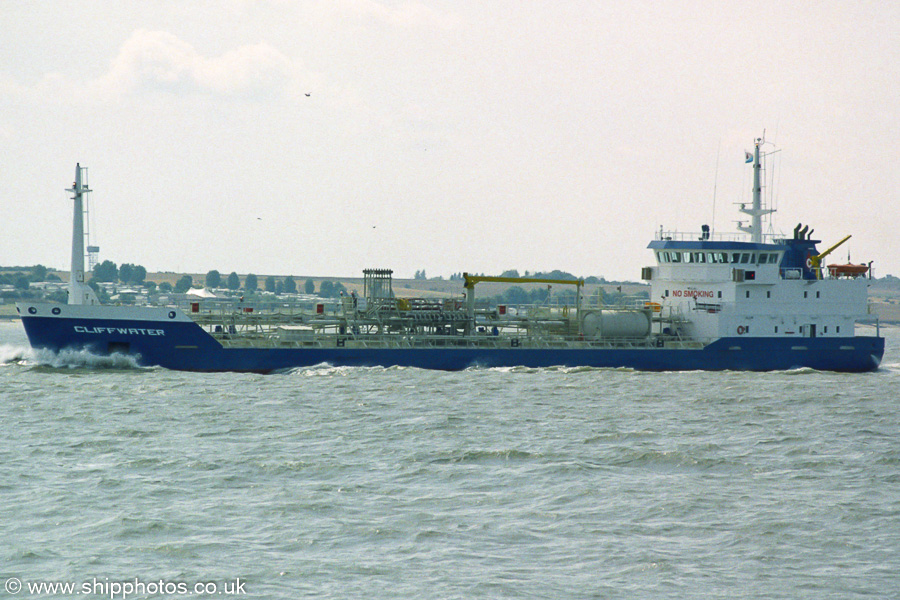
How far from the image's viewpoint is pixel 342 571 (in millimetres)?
14672

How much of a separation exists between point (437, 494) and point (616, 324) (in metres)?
26.3

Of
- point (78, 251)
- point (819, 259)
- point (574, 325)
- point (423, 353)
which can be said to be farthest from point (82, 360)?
point (819, 259)

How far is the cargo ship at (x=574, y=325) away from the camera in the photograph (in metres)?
38.0

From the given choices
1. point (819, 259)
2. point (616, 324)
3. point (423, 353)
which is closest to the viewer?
point (423, 353)

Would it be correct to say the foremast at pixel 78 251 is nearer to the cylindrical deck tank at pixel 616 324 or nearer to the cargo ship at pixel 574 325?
the cargo ship at pixel 574 325

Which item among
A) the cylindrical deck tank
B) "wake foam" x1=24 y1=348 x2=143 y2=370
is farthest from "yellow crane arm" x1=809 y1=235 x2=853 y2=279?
"wake foam" x1=24 y1=348 x2=143 y2=370

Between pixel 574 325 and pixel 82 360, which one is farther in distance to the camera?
pixel 574 325

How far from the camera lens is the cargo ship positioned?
38.0m

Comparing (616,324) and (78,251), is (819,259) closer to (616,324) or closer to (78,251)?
(616,324)

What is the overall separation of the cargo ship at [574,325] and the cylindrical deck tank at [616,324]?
5cm

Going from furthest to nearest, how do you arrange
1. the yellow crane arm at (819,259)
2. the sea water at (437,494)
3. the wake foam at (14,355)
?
1. the yellow crane arm at (819,259)
2. the wake foam at (14,355)
3. the sea water at (437,494)

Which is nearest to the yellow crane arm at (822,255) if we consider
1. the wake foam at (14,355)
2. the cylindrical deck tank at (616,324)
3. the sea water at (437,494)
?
the cylindrical deck tank at (616,324)

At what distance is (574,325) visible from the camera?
148 feet

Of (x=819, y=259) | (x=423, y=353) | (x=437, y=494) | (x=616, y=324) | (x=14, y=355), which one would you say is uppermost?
(x=819, y=259)
